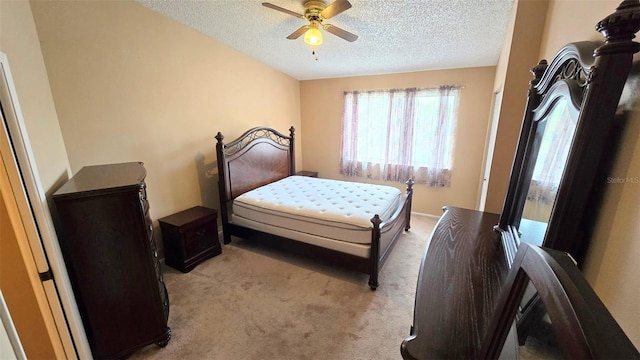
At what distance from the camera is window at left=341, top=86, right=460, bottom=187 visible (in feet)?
12.5

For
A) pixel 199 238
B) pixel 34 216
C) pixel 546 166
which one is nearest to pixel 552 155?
pixel 546 166

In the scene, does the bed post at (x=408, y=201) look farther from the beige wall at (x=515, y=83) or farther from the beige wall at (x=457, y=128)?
the beige wall at (x=515, y=83)

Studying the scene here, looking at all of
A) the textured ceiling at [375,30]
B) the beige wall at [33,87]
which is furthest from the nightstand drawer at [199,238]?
the textured ceiling at [375,30]

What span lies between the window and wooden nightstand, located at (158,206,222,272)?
9.33 ft

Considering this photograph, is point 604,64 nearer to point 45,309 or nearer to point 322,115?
point 45,309

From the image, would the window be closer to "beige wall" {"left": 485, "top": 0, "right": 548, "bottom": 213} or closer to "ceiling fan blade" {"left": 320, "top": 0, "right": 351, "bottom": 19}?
"beige wall" {"left": 485, "top": 0, "right": 548, "bottom": 213}

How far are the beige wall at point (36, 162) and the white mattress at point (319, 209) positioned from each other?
64.5 inches

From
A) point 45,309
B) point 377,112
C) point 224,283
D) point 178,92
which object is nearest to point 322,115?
point 377,112

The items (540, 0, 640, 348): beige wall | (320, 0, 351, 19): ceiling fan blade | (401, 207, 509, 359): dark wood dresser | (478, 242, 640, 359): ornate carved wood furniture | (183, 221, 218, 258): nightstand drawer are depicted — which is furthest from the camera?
(183, 221, 218, 258): nightstand drawer

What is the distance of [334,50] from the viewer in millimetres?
3002

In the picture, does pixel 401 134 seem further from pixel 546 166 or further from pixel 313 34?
pixel 546 166

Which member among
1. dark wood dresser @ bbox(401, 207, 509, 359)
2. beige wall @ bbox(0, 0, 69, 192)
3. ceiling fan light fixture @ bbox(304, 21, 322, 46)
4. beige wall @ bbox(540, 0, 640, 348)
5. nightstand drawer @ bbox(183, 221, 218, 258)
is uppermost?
ceiling fan light fixture @ bbox(304, 21, 322, 46)

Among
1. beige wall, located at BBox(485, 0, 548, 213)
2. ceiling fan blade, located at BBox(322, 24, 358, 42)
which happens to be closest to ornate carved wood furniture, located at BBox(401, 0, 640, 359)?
beige wall, located at BBox(485, 0, 548, 213)

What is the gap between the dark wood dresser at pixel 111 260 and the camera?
1.31m
